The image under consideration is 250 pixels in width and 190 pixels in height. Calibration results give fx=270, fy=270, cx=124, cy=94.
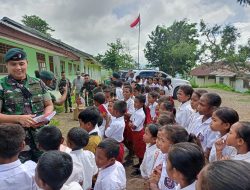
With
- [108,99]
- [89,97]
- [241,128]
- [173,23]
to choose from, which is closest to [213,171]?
[241,128]

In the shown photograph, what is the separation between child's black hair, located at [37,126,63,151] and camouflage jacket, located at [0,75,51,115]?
0.88 ft

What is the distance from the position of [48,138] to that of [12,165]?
0.54m

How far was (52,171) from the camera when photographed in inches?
69.6

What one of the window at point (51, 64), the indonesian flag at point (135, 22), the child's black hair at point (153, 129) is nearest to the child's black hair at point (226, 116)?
the child's black hair at point (153, 129)

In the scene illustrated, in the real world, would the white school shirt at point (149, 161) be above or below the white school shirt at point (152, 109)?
below

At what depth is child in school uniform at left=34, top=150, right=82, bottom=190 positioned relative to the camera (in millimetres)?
1768

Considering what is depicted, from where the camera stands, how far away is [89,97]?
33.0 ft

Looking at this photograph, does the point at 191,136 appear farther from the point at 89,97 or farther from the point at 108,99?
the point at 89,97

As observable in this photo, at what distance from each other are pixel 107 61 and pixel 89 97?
19.0m

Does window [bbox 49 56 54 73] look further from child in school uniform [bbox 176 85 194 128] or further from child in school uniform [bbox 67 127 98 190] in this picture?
child in school uniform [bbox 67 127 98 190]

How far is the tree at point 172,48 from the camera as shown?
36.3 metres

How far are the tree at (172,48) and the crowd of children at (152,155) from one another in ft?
107

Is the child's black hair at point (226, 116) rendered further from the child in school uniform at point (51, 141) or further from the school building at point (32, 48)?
the school building at point (32, 48)

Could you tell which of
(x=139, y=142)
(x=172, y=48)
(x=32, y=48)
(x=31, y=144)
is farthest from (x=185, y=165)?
(x=172, y=48)
